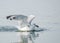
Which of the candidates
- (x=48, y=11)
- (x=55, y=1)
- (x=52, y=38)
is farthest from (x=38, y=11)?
(x=52, y=38)

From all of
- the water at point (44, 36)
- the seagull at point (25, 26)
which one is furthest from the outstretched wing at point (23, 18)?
the water at point (44, 36)

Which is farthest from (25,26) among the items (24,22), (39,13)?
(39,13)

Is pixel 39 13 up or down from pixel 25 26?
up

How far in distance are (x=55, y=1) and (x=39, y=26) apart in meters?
0.34

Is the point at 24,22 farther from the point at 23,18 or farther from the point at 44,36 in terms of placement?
the point at 44,36

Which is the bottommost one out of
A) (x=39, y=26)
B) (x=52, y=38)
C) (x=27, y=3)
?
(x=52, y=38)

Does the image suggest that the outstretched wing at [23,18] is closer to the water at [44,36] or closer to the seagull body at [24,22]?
the seagull body at [24,22]

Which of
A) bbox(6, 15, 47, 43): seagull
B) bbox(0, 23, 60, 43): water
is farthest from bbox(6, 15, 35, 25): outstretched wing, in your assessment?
bbox(0, 23, 60, 43): water

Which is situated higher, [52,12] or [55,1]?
[55,1]

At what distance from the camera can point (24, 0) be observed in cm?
164

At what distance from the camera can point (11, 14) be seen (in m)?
1.59

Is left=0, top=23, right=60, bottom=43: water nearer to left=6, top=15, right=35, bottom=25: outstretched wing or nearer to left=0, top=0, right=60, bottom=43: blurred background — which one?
left=0, top=0, right=60, bottom=43: blurred background

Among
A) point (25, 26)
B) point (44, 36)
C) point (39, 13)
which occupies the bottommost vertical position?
point (44, 36)

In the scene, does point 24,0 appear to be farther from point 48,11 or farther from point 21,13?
point 48,11
